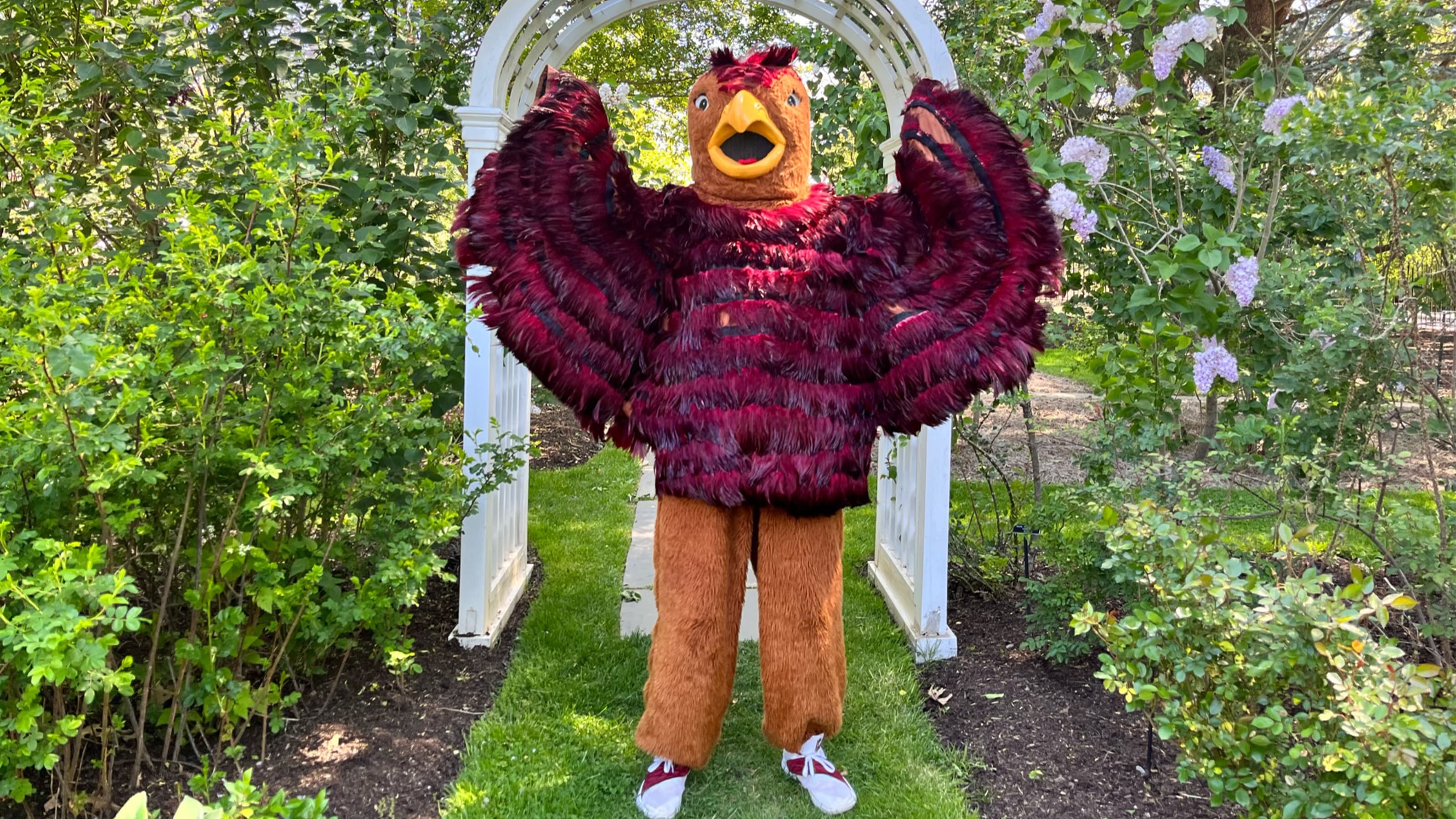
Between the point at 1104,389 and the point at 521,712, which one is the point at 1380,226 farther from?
the point at 521,712

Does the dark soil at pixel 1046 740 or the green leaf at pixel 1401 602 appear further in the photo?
the dark soil at pixel 1046 740

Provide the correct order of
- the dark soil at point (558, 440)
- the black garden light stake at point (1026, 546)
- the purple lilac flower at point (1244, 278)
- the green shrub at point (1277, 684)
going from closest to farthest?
the green shrub at point (1277, 684) → the purple lilac flower at point (1244, 278) → the black garden light stake at point (1026, 546) → the dark soil at point (558, 440)

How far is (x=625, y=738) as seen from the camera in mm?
2486

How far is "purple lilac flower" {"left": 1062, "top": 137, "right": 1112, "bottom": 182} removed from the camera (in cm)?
246

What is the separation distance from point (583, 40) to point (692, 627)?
2136mm

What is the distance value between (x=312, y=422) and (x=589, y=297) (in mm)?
700

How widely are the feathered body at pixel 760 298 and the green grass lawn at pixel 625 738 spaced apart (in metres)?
0.79

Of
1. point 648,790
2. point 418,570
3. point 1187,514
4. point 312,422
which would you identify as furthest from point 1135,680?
point 312,422

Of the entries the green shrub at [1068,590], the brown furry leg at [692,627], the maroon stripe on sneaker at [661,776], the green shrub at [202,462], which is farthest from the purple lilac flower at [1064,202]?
the maroon stripe on sneaker at [661,776]

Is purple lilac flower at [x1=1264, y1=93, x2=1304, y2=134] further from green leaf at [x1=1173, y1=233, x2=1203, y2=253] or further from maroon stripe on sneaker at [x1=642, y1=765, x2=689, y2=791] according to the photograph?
maroon stripe on sneaker at [x1=642, y1=765, x2=689, y2=791]

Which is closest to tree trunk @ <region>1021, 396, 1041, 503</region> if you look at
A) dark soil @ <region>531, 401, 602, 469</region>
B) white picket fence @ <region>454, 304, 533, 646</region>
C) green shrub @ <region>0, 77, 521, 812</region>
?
white picket fence @ <region>454, 304, 533, 646</region>

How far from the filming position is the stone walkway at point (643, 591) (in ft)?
10.7

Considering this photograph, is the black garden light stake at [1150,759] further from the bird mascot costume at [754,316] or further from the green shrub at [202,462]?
the green shrub at [202,462]

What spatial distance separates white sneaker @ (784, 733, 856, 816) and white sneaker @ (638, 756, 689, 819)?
276mm
